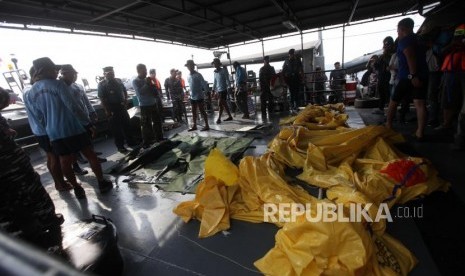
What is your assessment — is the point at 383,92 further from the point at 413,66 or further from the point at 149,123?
the point at 149,123

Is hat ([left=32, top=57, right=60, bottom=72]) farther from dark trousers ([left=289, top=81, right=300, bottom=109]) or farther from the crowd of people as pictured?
dark trousers ([left=289, top=81, right=300, bottom=109])

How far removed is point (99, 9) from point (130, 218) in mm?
4840

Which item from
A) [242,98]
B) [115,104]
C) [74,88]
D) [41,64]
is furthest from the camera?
[242,98]

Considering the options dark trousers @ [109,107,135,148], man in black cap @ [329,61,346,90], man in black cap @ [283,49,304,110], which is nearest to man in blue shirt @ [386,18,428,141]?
man in black cap @ [283,49,304,110]

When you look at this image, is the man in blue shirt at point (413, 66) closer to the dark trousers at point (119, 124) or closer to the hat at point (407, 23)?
the hat at point (407, 23)

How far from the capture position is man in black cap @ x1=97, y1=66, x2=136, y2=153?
510 cm

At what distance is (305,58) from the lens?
13625 millimetres

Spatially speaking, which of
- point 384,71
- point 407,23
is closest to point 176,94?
point 384,71

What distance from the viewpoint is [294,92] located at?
308 inches

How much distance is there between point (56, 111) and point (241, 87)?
5327 mm

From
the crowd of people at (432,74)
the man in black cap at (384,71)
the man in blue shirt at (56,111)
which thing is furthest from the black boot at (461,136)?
the man in blue shirt at (56,111)

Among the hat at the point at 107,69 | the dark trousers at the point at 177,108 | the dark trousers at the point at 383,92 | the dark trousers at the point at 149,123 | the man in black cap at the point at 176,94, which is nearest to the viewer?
the hat at the point at 107,69

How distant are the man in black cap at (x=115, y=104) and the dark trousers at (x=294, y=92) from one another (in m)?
4.87

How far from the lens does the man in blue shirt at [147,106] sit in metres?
5.31
